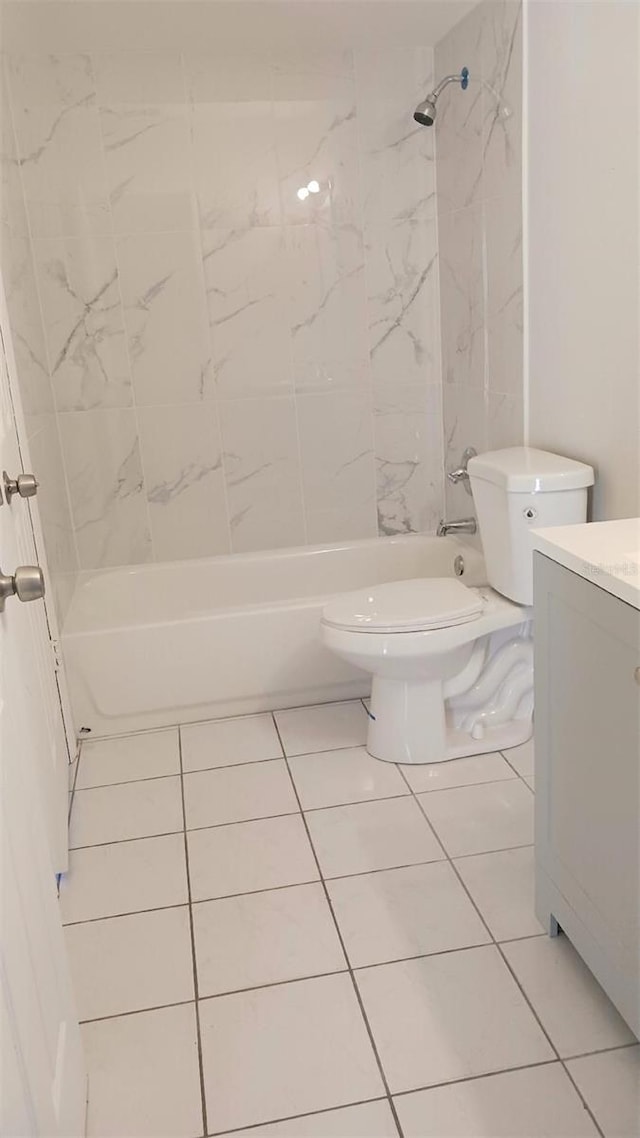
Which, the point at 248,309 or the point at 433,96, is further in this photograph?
the point at 248,309

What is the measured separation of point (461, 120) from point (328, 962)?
242 centimetres

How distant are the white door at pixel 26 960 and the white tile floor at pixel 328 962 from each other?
22 centimetres

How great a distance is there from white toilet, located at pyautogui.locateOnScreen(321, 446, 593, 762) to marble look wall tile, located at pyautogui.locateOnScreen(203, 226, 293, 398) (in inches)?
38.6

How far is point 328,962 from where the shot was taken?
1.65 meters

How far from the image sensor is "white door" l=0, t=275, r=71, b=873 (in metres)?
1.74

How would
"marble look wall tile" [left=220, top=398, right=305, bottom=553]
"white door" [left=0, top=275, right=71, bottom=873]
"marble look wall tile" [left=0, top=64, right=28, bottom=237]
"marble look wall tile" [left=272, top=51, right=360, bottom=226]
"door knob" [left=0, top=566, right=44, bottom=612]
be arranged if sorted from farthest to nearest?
"marble look wall tile" [left=220, top=398, right=305, bottom=553] → "marble look wall tile" [left=272, top=51, right=360, bottom=226] → "marble look wall tile" [left=0, top=64, right=28, bottom=237] → "white door" [left=0, top=275, right=71, bottom=873] → "door knob" [left=0, top=566, right=44, bottom=612]

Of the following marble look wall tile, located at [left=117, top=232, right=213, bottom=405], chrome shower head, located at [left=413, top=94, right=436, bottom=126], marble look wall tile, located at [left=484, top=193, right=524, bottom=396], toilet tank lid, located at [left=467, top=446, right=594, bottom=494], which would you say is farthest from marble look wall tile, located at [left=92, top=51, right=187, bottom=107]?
toilet tank lid, located at [left=467, top=446, right=594, bottom=494]

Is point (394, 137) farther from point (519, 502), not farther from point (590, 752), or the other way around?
point (590, 752)

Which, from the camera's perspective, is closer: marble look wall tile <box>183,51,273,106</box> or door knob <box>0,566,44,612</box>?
door knob <box>0,566,44,612</box>

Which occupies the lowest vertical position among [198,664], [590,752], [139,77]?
[198,664]

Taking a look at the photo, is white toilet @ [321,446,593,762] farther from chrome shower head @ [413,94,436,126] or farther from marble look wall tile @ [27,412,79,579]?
chrome shower head @ [413,94,436,126]

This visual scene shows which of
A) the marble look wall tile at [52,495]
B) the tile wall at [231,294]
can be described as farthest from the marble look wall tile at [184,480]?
the marble look wall tile at [52,495]

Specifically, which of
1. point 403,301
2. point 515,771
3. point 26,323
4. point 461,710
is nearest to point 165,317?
point 26,323

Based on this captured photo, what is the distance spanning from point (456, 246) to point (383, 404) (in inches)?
23.2
